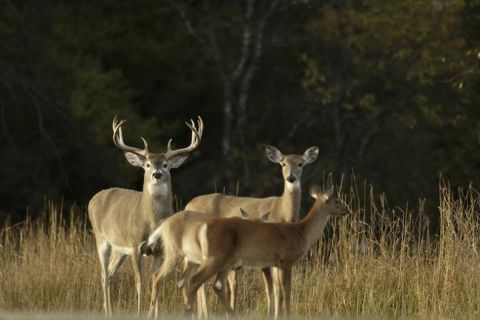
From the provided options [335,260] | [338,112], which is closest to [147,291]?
[335,260]

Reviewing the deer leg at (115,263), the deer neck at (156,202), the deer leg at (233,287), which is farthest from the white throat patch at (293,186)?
the deer leg at (115,263)

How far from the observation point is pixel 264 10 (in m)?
31.5

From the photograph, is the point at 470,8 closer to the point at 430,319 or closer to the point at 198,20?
the point at 198,20

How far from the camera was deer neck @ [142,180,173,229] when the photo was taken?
1420 centimetres

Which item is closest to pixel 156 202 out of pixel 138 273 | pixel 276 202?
pixel 138 273

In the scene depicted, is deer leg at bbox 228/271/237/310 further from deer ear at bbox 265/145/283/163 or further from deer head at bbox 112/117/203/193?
deer ear at bbox 265/145/283/163

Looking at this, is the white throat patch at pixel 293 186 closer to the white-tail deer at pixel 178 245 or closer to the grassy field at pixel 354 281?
the grassy field at pixel 354 281

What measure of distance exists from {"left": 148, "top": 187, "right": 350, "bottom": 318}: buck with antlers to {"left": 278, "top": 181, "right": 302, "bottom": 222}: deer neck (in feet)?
6.05

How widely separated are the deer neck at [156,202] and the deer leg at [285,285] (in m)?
2.42

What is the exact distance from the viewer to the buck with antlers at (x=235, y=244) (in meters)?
11.8

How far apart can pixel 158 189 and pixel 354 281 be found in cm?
220

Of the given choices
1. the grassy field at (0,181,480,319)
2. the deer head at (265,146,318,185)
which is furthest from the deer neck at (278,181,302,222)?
the grassy field at (0,181,480,319)

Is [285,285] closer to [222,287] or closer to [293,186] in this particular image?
[222,287]

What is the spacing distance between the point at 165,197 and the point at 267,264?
2.44 meters
